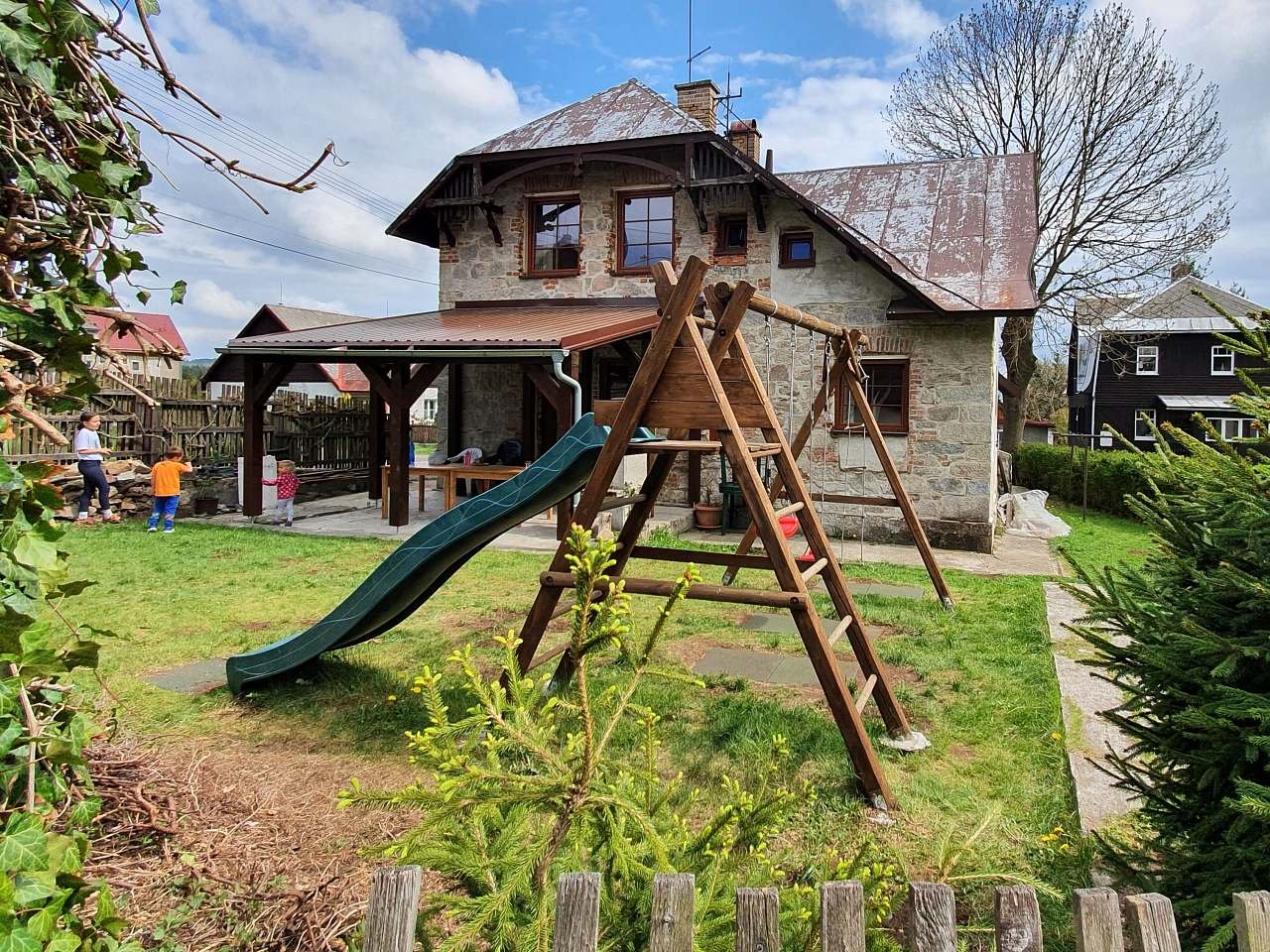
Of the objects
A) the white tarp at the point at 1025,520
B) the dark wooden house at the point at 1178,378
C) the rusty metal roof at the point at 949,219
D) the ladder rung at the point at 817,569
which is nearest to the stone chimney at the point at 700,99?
the rusty metal roof at the point at 949,219

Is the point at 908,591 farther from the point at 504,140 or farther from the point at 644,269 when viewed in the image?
the point at 504,140

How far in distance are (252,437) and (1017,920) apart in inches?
490

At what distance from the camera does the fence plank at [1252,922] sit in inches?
53.6

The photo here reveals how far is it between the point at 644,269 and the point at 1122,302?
14670 mm

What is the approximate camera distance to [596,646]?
184 cm

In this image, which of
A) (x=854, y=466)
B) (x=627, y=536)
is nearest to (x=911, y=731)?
(x=627, y=536)

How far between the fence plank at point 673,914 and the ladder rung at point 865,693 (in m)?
2.53

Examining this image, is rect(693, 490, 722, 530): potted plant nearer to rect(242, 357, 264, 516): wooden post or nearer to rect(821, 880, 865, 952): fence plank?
rect(242, 357, 264, 516): wooden post

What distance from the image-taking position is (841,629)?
4102mm

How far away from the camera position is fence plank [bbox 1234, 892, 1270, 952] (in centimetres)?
136

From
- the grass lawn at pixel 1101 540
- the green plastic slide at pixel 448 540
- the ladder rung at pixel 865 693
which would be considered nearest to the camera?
the ladder rung at pixel 865 693

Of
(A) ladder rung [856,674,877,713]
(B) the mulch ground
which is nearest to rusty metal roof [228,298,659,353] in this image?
(A) ladder rung [856,674,877,713]

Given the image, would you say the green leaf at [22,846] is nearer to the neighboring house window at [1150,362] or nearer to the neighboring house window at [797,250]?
the neighboring house window at [797,250]

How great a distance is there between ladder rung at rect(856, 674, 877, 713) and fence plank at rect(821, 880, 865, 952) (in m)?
2.44
